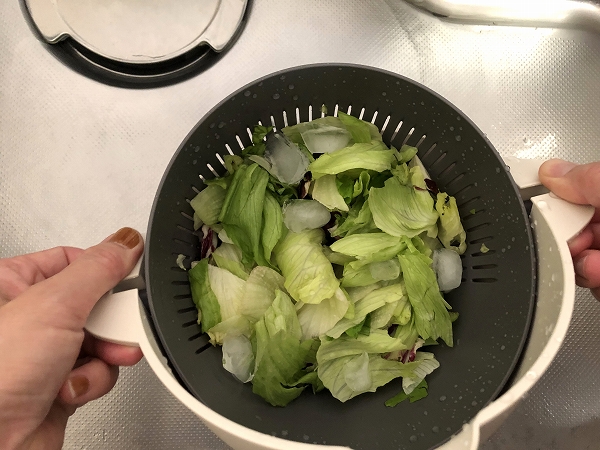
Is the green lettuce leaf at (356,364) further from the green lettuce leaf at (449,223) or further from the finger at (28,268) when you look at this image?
the finger at (28,268)

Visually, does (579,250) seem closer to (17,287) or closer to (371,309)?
(371,309)

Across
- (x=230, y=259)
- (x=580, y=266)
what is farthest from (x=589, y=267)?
(x=230, y=259)

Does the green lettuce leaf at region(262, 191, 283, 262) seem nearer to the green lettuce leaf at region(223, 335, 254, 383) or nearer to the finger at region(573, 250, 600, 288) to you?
the green lettuce leaf at region(223, 335, 254, 383)

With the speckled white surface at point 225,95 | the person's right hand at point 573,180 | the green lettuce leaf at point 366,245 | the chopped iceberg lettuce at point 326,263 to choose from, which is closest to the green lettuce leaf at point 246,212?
the chopped iceberg lettuce at point 326,263

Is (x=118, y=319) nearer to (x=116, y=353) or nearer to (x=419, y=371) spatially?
(x=116, y=353)

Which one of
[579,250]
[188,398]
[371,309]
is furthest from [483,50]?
[188,398]

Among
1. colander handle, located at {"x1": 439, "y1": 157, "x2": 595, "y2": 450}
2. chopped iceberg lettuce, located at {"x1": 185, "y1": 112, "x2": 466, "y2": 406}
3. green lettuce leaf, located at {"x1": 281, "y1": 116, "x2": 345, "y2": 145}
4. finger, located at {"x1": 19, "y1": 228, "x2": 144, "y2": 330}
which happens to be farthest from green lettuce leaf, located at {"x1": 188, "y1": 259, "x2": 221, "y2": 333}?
colander handle, located at {"x1": 439, "y1": 157, "x2": 595, "y2": 450}
